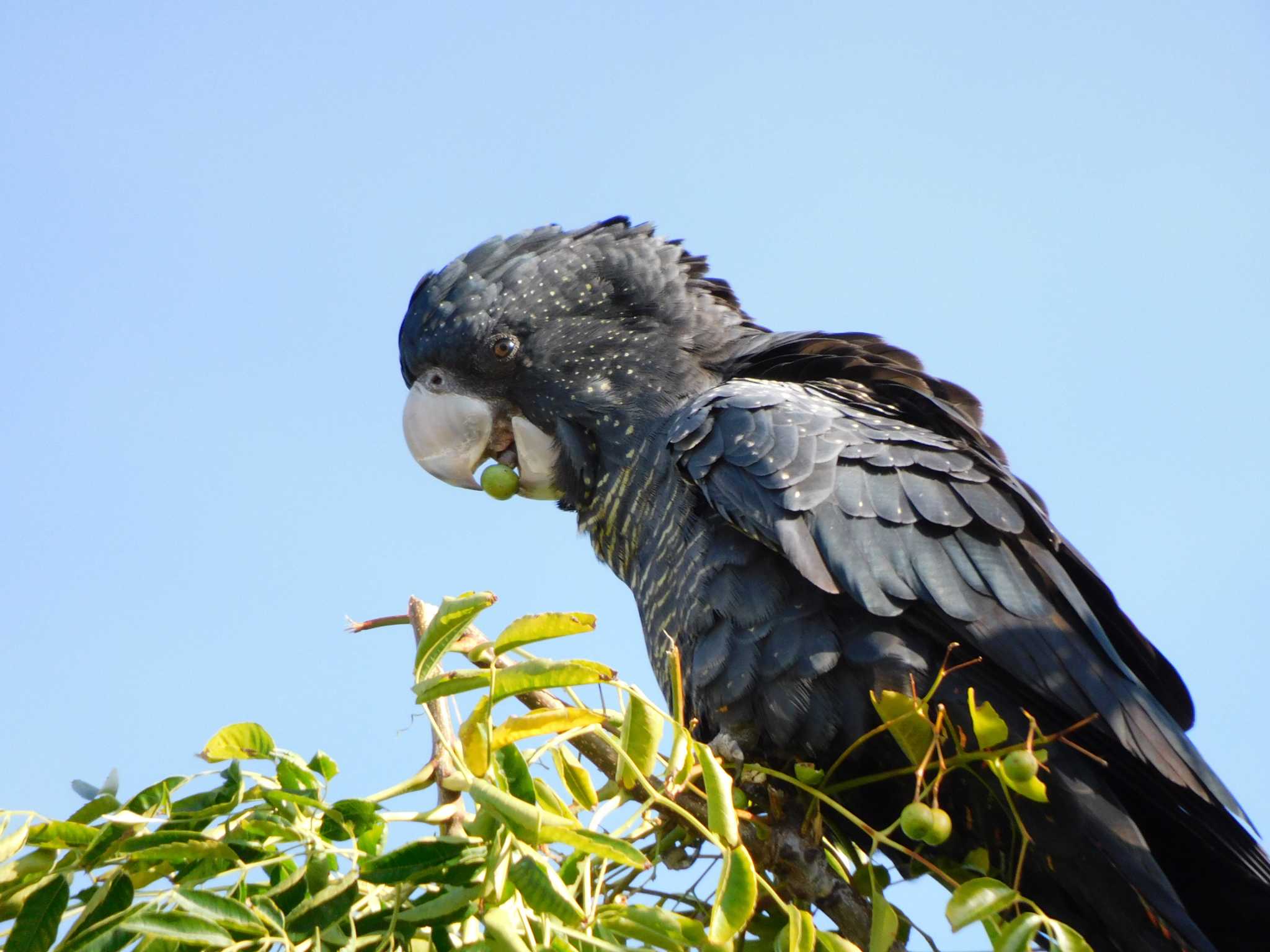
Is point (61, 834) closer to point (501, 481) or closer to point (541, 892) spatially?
point (541, 892)

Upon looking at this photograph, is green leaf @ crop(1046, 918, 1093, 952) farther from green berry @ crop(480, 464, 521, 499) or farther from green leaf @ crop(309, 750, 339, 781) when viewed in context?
green berry @ crop(480, 464, 521, 499)

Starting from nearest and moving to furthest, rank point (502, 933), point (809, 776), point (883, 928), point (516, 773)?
point (502, 933)
point (516, 773)
point (883, 928)
point (809, 776)

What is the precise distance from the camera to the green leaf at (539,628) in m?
2.09

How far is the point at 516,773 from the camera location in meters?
2.15

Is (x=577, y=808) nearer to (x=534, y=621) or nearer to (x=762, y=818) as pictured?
(x=534, y=621)

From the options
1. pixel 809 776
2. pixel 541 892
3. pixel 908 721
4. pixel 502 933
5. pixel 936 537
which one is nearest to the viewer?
pixel 502 933

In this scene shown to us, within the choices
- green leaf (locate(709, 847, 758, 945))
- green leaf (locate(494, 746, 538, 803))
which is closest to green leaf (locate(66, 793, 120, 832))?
green leaf (locate(494, 746, 538, 803))

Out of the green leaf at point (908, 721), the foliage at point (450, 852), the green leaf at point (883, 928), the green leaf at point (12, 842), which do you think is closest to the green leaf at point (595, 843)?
the foliage at point (450, 852)

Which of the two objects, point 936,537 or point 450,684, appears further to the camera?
point 936,537

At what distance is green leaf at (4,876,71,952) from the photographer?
6.96 feet

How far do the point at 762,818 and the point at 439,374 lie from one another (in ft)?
7.22

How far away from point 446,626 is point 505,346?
8.27 feet

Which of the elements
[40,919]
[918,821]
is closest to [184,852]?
[40,919]

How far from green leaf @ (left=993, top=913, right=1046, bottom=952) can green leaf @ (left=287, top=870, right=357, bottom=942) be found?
1.06 metres
